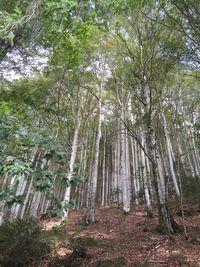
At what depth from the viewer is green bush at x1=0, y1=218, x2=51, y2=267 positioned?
4344mm

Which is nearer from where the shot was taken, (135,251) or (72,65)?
(135,251)

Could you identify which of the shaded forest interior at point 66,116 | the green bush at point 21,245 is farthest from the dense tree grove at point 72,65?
the green bush at point 21,245

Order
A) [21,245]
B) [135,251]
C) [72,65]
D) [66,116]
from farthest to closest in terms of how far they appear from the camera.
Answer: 1. [66,116]
2. [72,65]
3. [135,251]
4. [21,245]

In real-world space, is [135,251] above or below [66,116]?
below

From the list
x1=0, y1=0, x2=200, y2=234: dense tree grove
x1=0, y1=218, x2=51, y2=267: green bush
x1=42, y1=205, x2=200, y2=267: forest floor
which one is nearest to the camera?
x1=0, y1=0, x2=200, y2=234: dense tree grove

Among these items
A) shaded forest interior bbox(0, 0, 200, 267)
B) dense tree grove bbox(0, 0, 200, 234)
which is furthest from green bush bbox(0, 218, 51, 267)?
dense tree grove bbox(0, 0, 200, 234)

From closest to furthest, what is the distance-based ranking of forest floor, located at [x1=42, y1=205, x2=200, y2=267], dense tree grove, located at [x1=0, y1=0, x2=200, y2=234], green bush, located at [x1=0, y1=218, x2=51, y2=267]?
dense tree grove, located at [x1=0, y1=0, x2=200, y2=234]
forest floor, located at [x1=42, y1=205, x2=200, y2=267]
green bush, located at [x1=0, y1=218, x2=51, y2=267]

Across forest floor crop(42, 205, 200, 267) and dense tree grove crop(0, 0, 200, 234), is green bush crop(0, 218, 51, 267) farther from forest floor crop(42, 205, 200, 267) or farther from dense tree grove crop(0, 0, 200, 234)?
dense tree grove crop(0, 0, 200, 234)

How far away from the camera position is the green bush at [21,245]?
434 centimetres

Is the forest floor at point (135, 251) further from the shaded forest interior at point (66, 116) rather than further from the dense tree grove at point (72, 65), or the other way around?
the dense tree grove at point (72, 65)

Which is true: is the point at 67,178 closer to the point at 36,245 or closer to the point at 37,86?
the point at 36,245

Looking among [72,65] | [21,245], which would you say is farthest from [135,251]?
[72,65]

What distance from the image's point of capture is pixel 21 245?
453 centimetres

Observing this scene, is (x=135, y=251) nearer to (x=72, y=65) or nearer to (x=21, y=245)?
(x=21, y=245)
